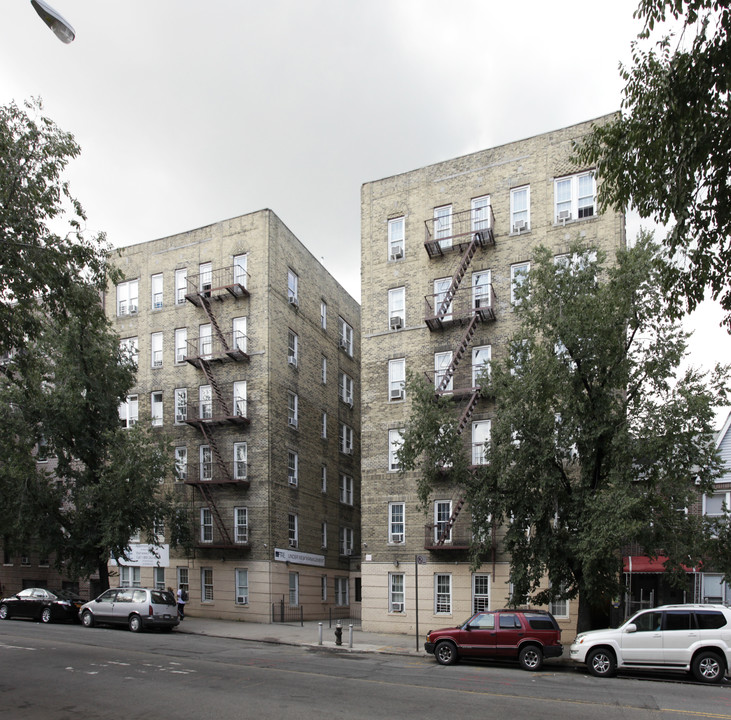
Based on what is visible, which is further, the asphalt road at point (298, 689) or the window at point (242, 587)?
the window at point (242, 587)

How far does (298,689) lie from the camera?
13.7 meters

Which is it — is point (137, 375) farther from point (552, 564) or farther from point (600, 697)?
point (600, 697)

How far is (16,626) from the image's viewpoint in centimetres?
2625

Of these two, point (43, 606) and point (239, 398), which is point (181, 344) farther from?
point (43, 606)

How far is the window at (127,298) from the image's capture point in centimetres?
3919

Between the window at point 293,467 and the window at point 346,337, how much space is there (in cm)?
948

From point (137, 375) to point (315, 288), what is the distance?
34.8 feet

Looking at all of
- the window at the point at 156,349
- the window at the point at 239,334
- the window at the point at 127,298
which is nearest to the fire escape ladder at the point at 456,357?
the window at the point at 239,334

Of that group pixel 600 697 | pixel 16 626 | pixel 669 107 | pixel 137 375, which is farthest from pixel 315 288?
pixel 669 107

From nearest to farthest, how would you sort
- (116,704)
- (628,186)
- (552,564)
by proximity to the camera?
(628,186) < (116,704) < (552,564)

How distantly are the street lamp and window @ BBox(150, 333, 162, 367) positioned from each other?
29223mm

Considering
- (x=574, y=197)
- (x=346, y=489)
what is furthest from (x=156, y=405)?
(x=574, y=197)

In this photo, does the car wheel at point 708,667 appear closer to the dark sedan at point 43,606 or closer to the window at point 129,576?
the dark sedan at point 43,606

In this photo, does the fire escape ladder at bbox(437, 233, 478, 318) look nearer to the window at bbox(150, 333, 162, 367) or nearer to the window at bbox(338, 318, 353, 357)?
the window at bbox(338, 318, 353, 357)
